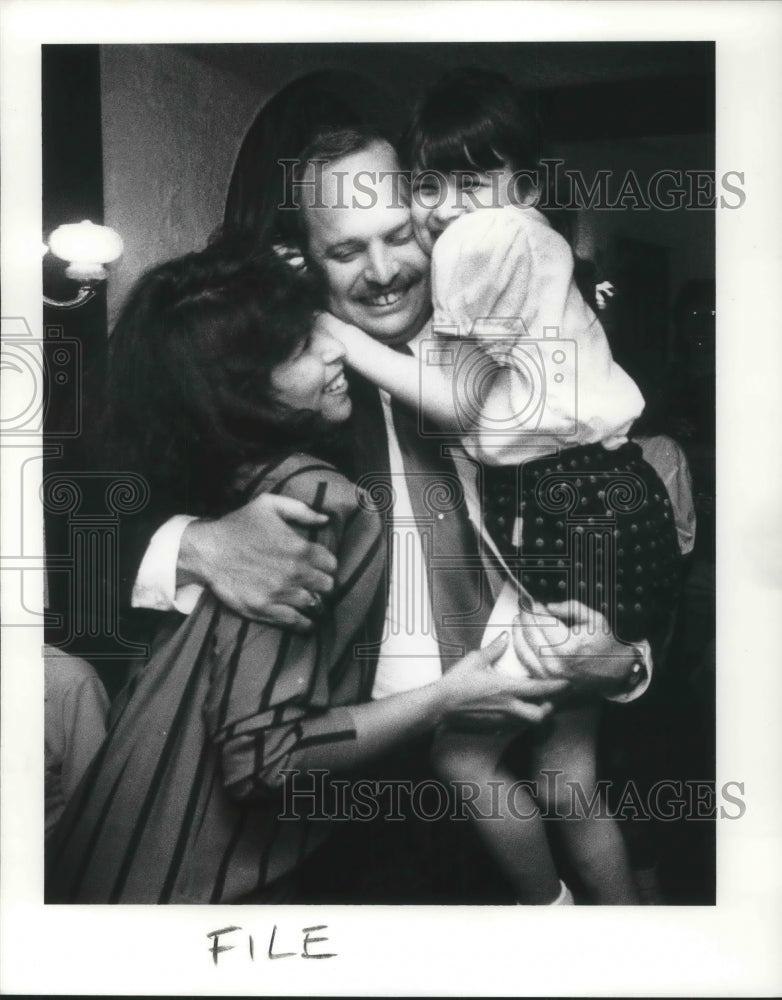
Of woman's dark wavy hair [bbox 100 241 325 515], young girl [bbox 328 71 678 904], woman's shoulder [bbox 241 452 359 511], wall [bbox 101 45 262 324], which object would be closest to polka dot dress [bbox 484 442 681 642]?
young girl [bbox 328 71 678 904]

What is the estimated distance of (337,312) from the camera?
6.01 ft

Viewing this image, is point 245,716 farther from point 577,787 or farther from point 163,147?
point 163,147

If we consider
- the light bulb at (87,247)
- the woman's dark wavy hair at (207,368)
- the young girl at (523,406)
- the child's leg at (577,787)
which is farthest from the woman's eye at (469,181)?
the child's leg at (577,787)

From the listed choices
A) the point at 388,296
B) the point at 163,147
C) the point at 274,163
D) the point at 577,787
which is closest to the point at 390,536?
the point at 388,296

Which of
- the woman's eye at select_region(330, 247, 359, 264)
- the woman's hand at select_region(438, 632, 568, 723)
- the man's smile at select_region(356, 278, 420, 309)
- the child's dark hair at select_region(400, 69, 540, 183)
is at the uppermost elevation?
the child's dark hair at select_region(400, 69, 540, 183)

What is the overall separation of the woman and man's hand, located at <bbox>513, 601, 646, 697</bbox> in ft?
0.14

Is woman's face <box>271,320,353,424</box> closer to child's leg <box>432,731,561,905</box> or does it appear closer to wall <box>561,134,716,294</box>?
wall <box>561,134,716,294</box>

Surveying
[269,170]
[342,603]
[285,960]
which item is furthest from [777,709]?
[269,170]

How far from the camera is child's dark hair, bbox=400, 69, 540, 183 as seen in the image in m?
1.82

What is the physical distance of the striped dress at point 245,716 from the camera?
1829 millimetres

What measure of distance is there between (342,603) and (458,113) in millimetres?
839

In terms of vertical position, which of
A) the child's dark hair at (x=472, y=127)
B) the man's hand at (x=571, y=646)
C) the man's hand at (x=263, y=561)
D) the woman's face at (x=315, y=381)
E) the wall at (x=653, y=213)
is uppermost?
the child's dark hair at (x=472, y=127)

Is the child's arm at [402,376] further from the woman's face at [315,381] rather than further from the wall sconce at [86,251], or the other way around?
the wall sconce at [86,251]

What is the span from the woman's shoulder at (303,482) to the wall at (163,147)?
0.36m
